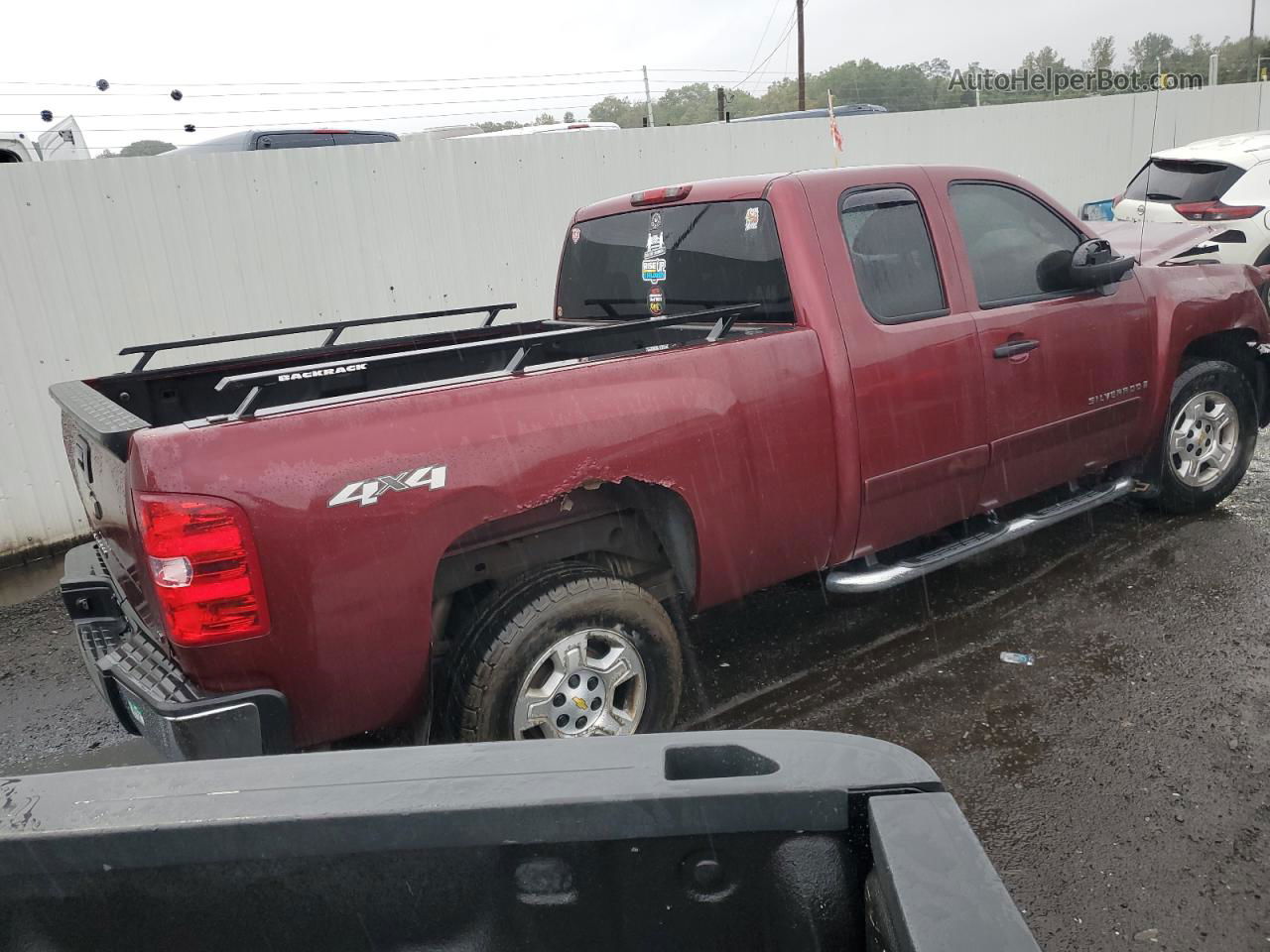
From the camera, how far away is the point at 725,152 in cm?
959

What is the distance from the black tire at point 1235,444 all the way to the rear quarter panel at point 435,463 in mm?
2578

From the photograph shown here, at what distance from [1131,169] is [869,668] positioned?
42.3ft

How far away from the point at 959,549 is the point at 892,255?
124 centimetres

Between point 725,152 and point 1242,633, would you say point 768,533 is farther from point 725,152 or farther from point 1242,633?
point 725,152

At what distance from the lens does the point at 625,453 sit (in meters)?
3.03

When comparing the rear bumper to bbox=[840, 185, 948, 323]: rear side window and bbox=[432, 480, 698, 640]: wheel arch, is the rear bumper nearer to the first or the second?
bbox=[432, 480, 698, 640]: wheel arch

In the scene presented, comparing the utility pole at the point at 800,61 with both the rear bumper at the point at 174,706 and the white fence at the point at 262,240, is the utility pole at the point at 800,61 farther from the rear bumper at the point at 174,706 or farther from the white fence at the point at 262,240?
the rear bumper at the point at 174,706

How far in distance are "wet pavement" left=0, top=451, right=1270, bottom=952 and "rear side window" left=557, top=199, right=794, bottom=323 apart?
1.52 metres

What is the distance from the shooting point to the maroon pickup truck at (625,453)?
2.49 m

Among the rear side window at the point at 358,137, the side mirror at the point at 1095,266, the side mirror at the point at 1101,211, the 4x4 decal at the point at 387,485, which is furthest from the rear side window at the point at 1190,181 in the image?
the 4x4 decal at the point at 387,485

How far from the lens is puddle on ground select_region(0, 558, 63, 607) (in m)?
5.68

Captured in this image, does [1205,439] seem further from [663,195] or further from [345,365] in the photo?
[345,365]

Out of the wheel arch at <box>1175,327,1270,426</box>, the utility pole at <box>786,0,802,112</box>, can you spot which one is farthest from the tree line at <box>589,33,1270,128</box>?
the wheel arch at <box>1175,327,1270,426</box>

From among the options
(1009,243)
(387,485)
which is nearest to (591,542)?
(387,485)
